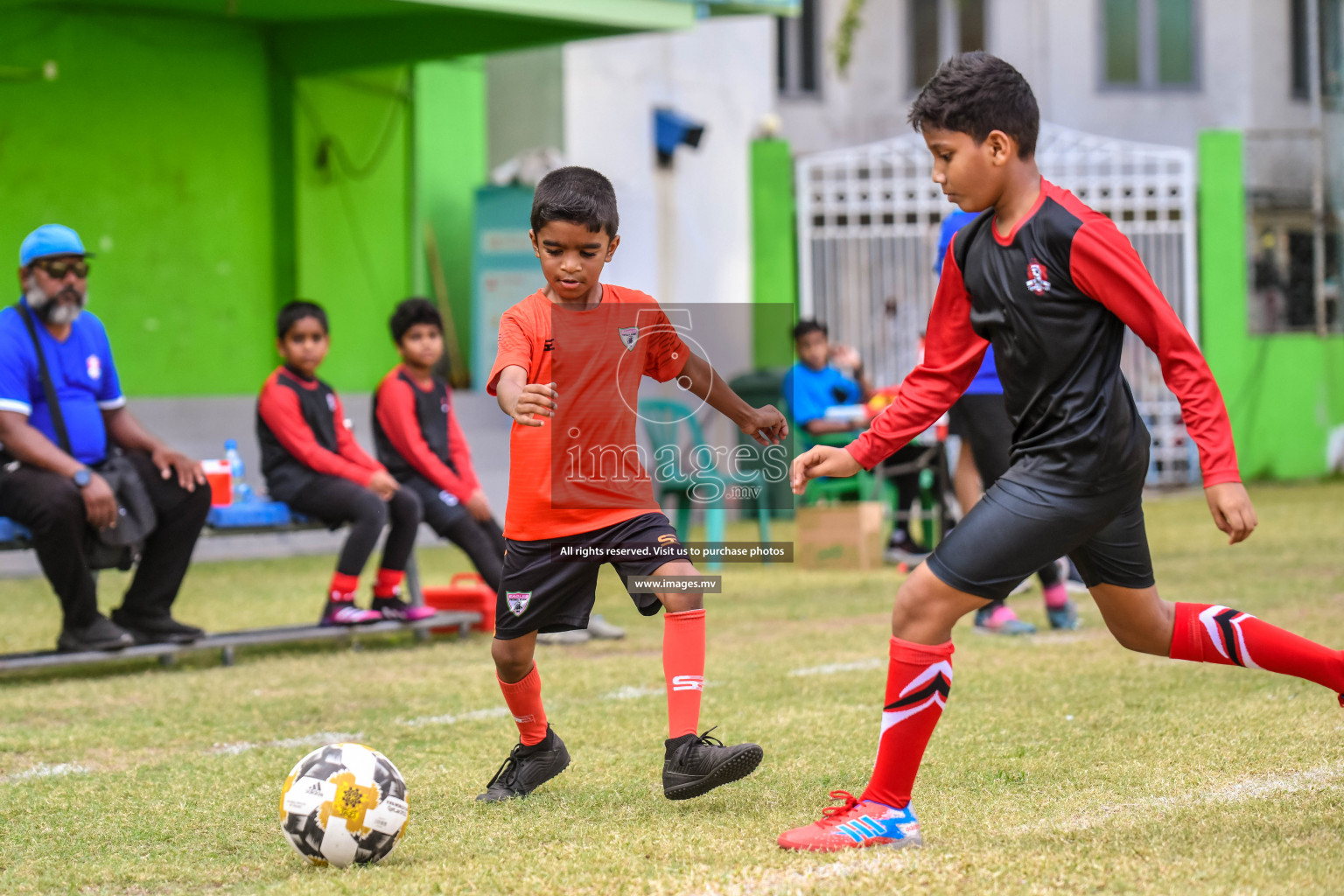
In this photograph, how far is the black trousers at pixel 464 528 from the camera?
813cm

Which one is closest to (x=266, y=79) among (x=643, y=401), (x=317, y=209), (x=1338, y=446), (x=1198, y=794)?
(x=317, y=209)

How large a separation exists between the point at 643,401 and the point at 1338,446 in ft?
36.9

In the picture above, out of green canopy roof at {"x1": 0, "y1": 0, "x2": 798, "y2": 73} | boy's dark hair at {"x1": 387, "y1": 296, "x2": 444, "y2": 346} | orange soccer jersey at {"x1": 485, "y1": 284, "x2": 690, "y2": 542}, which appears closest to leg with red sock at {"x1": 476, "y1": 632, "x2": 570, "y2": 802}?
orange soccer jersey at {"x1": 485, "y1": 284, "x2": 690, "y2": 542}

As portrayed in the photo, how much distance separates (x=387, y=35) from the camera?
43.1 ft

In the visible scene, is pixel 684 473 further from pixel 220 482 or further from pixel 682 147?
pixel 682 147

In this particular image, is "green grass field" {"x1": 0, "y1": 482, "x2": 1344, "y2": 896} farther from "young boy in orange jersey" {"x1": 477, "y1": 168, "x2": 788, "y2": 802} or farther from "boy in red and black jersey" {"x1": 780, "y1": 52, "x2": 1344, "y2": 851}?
"young boy in orange jersey" {"x1": 477, "y1": 168, "x2": 788, "y2": 802}

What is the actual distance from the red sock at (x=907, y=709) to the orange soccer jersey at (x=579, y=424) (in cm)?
99

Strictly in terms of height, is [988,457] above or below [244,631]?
above

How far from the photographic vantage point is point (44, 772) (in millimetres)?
5086

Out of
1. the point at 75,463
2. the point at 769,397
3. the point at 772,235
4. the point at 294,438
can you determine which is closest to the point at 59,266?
the point at 75,463

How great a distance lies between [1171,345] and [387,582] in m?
5.25

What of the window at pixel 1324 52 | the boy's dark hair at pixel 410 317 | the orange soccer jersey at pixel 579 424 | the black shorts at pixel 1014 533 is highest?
the window at pixel 1324 52

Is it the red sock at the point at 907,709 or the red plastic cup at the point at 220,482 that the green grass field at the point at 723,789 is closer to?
the red sock at the point at 907,709

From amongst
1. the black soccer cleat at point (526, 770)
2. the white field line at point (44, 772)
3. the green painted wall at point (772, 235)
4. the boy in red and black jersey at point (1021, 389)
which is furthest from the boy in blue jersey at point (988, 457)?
the green painted wall at point (772, 235)
